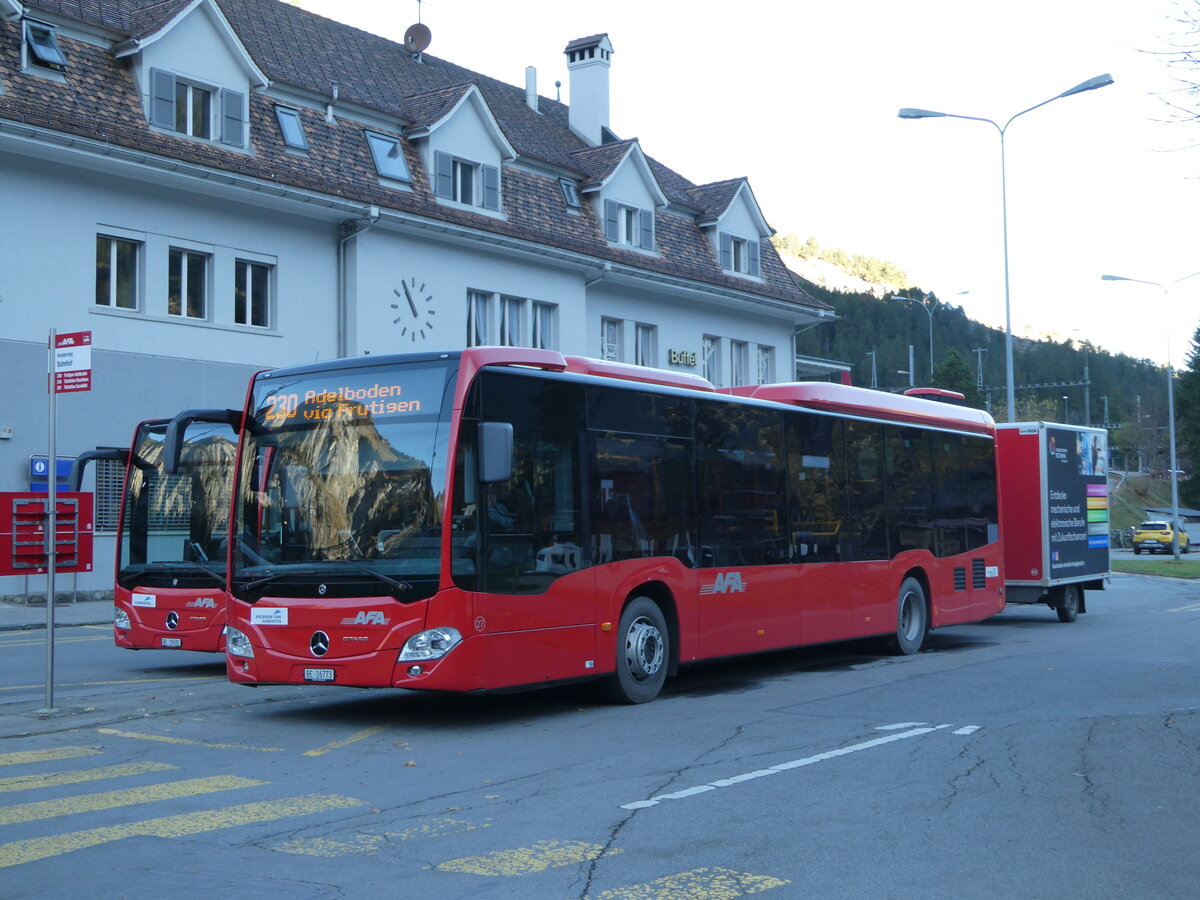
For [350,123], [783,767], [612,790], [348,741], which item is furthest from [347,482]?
[350,123]

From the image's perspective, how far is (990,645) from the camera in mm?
17859

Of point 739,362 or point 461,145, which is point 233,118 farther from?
point 739,362

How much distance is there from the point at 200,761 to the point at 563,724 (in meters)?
2.99

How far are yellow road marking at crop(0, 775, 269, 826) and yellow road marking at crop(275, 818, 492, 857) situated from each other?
58.5 inches

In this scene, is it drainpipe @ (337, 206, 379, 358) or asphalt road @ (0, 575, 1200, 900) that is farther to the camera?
drainpipe @ (337, 206, 379, 358)

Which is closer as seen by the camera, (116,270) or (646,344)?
(116,270)

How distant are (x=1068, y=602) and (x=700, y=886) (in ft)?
57.0

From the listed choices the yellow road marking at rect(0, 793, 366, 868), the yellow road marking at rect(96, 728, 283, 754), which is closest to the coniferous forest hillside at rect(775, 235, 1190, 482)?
the yellow road marking at rect(96, 728, 283, 754)

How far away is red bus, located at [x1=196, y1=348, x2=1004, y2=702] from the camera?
9.98 m

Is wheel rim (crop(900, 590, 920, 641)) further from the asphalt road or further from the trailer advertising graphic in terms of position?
the trailer advertising graphic

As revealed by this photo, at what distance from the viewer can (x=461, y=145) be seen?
3148cm

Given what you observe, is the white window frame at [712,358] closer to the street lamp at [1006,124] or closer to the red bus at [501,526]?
the street lamp at [1006,124]

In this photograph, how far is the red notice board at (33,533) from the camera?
75.7 feet

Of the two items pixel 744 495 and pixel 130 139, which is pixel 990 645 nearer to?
pixel 744 495
